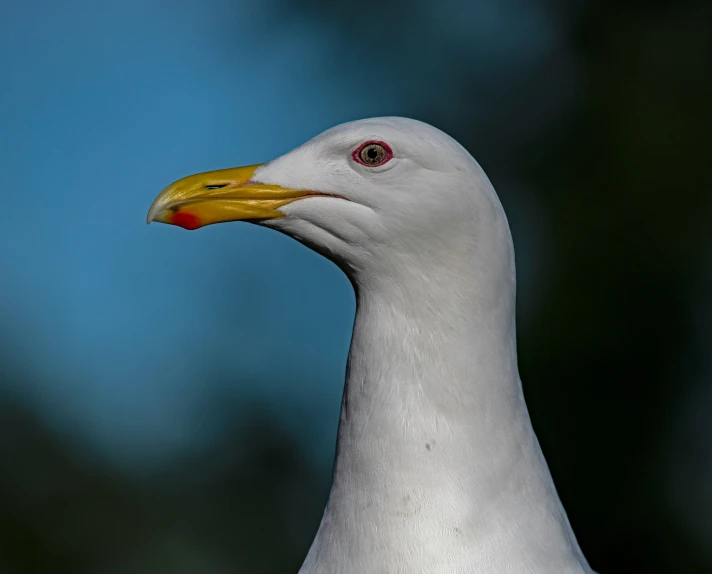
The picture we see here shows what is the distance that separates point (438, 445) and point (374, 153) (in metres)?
0.75

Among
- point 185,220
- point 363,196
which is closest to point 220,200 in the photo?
point 185,220

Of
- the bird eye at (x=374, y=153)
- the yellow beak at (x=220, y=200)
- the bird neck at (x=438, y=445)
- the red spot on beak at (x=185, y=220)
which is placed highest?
the bird eye at (x=374, y=153)

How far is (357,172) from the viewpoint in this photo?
107 inches

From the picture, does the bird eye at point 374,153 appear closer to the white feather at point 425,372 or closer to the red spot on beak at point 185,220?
the white feather at point 425,372

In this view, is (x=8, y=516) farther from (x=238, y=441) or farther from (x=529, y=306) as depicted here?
(x=529, y=306)

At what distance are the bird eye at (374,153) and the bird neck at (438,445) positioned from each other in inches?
12.1

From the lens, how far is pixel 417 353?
265cm

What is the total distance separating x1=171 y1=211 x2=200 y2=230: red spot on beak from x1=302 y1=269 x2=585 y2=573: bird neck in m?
0.48

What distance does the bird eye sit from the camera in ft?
8.91

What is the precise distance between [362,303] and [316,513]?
726 cm

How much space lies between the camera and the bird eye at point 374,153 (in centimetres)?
272

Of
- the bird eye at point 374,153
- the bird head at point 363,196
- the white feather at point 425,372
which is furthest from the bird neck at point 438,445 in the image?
the bird eye at point 374,153

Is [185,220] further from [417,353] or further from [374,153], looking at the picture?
[417,353]

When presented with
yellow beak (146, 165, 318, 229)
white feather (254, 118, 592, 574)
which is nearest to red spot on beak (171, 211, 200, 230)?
yellow beak (146, 165, 318, 229)
